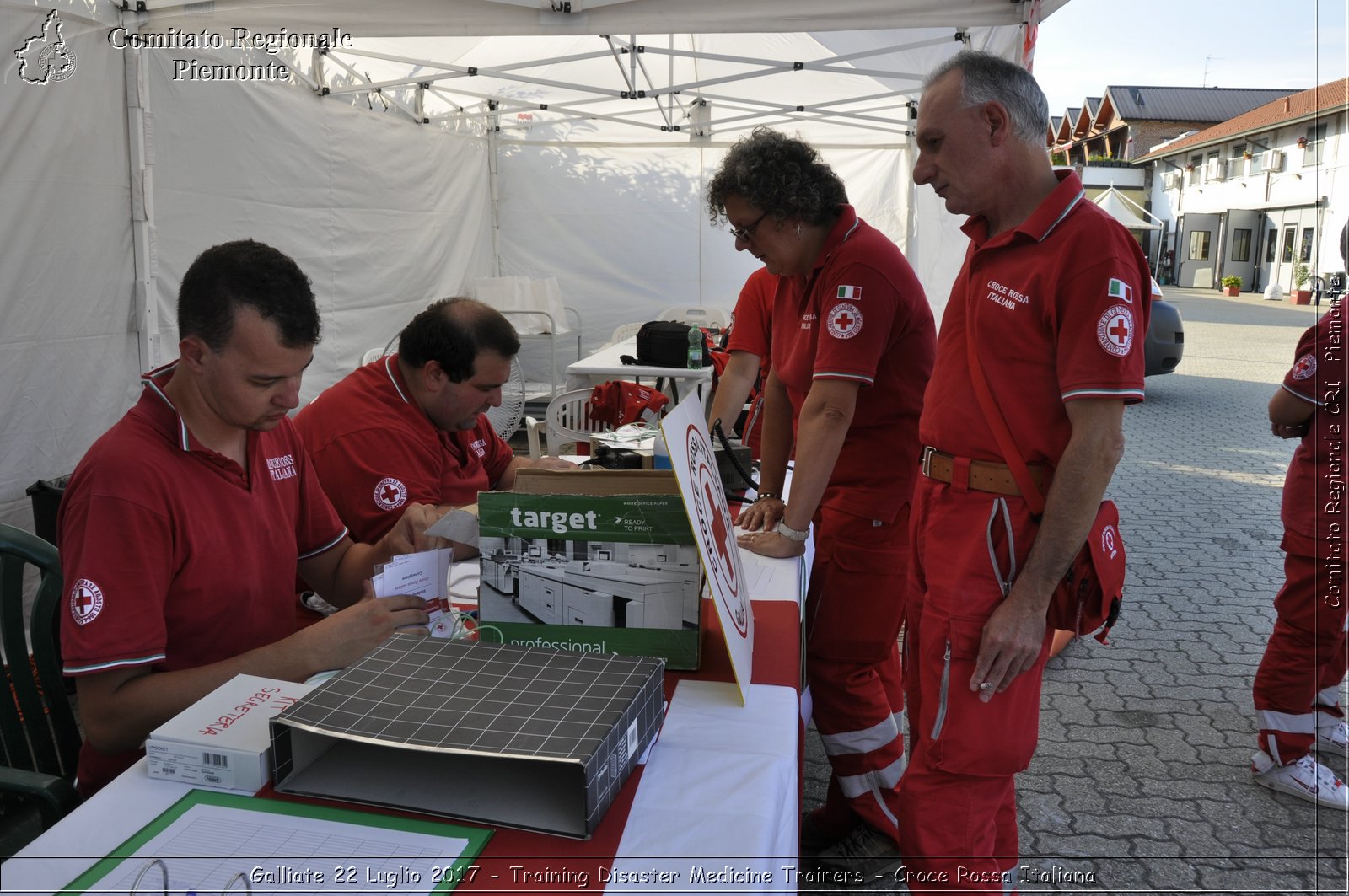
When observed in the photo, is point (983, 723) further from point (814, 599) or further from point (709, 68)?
point (709, 68)

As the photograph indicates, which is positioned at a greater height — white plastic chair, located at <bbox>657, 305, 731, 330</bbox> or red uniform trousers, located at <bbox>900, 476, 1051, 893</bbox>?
white plastic chair, located at <bbox>657, 305, 731, 330</bbox>

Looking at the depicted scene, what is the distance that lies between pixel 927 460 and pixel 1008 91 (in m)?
0.73

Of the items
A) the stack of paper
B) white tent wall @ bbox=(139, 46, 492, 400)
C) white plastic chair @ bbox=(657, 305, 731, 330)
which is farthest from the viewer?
white plastic chair @ bbox=(657, 305, 731, 330)

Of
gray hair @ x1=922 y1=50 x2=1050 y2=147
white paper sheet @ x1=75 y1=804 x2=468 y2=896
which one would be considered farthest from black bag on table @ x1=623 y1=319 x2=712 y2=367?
white paper sheet @ x1=75 y1=804 x2=468 y2=896

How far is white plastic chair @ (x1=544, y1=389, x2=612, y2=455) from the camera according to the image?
15.1 feet

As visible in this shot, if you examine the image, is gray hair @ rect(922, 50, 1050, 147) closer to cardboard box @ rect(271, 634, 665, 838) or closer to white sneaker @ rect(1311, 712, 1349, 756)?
cardboard box @ rect(271, 634, 665, 838)

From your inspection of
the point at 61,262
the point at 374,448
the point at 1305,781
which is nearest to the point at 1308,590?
the point at 1305,781

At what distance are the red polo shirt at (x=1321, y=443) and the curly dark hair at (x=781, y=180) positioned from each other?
62.0 inches

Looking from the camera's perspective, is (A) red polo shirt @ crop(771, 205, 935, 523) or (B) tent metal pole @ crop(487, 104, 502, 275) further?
(B) tent metal pole @ crop(487, 104, 502, 275)

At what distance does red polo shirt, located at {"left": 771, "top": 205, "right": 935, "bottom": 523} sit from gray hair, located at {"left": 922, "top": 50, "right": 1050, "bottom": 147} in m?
0.51

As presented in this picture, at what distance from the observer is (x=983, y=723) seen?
67.5 inches

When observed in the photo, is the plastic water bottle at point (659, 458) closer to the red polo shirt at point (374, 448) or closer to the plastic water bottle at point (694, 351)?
the red polo shirt at point (374, 448)

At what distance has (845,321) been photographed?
2133 mm

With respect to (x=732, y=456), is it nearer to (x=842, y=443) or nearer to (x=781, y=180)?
(x=842, y=443)
